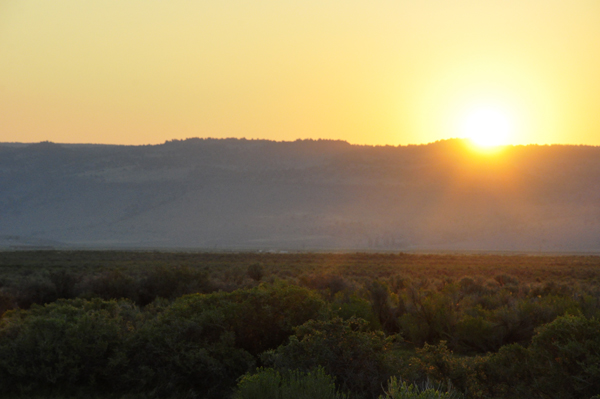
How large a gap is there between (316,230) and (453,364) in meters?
98.9

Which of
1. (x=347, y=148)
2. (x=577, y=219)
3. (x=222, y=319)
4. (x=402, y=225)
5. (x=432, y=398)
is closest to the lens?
(x=432, y=398)

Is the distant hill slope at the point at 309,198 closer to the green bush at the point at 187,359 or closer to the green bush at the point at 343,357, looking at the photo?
the green bush at the point at 187,359

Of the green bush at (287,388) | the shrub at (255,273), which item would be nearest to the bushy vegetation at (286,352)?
the green bush at (287,388)

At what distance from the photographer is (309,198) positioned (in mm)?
117062

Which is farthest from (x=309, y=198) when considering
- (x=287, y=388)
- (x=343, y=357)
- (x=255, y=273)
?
(x=287, y=388)

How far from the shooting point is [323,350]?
790 centimetres

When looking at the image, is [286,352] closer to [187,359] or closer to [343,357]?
[343,357]

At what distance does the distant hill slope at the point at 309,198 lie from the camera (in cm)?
10025

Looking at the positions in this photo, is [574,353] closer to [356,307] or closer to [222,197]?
[356,307]

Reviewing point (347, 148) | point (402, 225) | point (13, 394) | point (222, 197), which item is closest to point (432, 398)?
point (13, 394)

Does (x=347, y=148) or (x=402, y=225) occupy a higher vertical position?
(x=347, y=148)

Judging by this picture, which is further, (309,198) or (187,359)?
(309,198)

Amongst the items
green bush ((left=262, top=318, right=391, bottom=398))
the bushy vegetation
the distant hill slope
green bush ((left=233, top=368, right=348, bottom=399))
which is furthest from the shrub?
the distant hill slope

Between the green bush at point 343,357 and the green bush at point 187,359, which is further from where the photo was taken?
the green bush at point 187,359
